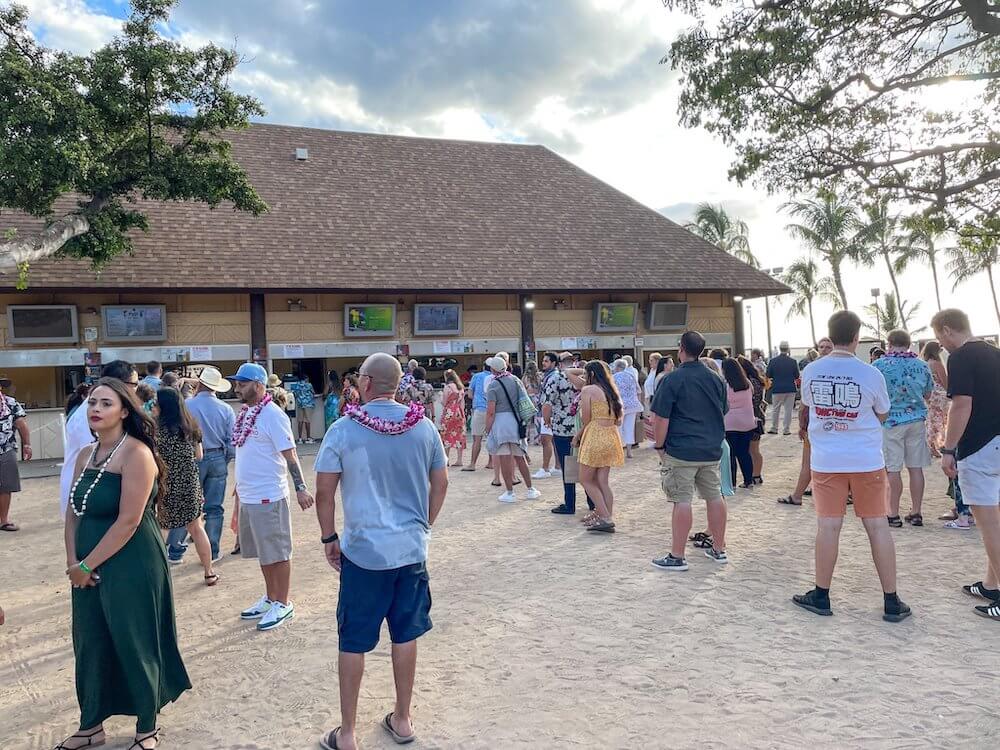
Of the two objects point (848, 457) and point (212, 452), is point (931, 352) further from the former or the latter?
point (212, 452)

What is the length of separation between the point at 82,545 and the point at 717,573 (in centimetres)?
460

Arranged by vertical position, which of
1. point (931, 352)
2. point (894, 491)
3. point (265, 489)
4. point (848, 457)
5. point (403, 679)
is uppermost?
point (931, 352)

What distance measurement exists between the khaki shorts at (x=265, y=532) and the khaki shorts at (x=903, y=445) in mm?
5890

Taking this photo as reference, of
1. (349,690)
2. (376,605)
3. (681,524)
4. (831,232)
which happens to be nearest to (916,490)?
(681,524)

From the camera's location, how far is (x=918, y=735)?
3.15 metres

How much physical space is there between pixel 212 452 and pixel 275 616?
83.1 inches

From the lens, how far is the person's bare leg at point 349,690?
10.4ft

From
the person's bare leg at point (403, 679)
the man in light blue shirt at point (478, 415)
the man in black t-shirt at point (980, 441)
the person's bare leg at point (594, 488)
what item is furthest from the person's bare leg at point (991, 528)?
the man in light blue shirt at point (478, 415)

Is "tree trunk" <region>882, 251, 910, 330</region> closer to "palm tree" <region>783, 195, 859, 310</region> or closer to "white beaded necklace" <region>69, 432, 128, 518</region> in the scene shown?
"palm tree" <region>783, 195, 859, 310</region>

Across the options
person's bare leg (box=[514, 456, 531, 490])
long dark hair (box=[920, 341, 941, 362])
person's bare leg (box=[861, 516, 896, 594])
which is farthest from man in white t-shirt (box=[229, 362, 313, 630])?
long dark hair (box=[920, 341, 941, 362])

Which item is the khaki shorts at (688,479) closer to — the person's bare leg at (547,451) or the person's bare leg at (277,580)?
the person's bare leg at (277,580)

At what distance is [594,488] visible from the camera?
23.1 ft

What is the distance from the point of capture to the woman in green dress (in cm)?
321

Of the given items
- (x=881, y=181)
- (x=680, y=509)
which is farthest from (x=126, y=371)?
(x=881, y=181)
